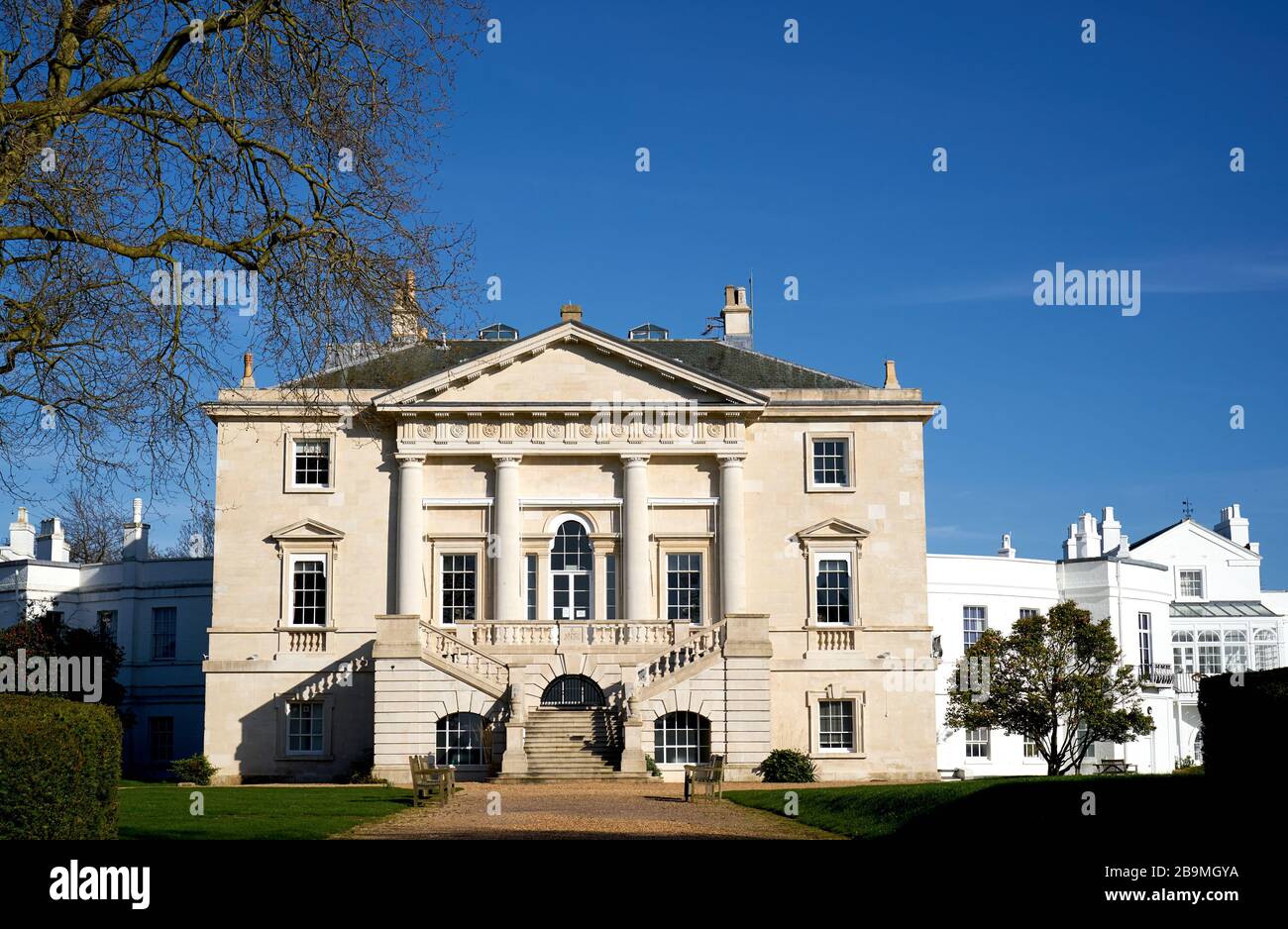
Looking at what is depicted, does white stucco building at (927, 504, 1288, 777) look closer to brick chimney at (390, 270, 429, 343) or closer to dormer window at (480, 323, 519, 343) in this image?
dormer window at (480, 323, 519, 343)

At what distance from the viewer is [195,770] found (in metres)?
43.2

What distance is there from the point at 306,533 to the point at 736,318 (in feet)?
54.5

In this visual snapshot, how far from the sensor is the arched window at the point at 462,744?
41.5 m

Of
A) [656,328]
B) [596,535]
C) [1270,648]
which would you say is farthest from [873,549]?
[1270,648]

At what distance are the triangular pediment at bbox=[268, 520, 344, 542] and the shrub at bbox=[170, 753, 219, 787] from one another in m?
6.58

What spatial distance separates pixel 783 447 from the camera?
4634 centimetres

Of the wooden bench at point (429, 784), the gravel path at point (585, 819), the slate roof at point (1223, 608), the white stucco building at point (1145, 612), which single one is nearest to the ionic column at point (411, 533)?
the gravel path at point (585, 819)

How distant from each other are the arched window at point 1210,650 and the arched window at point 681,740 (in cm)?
3225

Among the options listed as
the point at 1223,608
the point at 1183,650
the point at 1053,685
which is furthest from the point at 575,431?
the point at 1223,608

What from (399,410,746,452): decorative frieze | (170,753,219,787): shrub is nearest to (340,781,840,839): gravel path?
(170,753,219,787): shrub

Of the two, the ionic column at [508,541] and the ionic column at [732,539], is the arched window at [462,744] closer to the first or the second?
the ionic column at [508,541]

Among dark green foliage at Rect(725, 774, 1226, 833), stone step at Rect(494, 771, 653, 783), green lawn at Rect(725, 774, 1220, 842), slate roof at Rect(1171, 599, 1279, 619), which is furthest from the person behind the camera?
slate roof at Rect(1171, 599, 1279, 619)

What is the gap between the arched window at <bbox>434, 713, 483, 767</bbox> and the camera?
41.5 m
